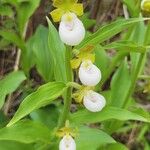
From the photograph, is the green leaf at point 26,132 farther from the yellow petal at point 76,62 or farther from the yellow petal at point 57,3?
the yellow petal at point 57,3

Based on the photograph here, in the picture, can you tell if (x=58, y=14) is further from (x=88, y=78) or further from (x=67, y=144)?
(x=67, y=144)

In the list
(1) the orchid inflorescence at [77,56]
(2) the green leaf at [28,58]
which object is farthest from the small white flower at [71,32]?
(2) the green leaf at [28,58]

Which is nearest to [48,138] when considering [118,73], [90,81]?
[90,81]

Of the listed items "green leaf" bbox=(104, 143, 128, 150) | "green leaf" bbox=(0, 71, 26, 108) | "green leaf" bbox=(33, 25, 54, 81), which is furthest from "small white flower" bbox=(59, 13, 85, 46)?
"green leaf" bbox=(33, 25, 54, 81)

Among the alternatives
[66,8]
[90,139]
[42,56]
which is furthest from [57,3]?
[42,56]

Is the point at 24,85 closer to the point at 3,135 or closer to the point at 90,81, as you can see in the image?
the point at 3,135

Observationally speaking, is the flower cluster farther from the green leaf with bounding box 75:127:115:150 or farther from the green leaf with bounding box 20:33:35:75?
Answer: the green leaf with bounding box 20:33:35:75
